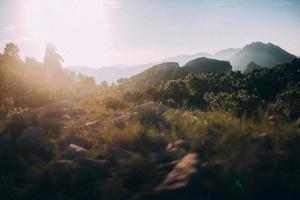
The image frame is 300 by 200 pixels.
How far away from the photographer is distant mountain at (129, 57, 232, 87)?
3836 inches

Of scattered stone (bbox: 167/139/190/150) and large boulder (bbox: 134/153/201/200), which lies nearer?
large boulder (bbox: 134/153/201/200)

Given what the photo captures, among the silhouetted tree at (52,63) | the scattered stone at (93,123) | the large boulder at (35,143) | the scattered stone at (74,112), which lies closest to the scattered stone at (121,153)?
the large boulder at (35,143)

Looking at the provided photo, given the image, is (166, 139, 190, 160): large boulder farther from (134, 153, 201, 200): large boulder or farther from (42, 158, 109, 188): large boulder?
(42, 158, 109, 188): large boulder

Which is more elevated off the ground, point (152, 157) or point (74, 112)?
point (74, 112)

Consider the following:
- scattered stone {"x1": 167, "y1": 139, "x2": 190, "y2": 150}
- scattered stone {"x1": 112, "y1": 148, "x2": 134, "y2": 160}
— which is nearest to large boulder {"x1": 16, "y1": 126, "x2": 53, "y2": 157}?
scattered stone {"x1": 112, "y1": 148, "x2": 134, "y2": 160}

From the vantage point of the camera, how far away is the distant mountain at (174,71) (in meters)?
97.4

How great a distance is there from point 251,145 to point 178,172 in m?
2.43

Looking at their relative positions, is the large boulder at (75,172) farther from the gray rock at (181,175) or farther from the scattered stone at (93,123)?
the scattered stone at (93,123)

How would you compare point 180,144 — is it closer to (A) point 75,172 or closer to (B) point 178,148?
(B) point 178,148

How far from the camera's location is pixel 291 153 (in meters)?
9.90

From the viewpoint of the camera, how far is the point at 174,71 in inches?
3829

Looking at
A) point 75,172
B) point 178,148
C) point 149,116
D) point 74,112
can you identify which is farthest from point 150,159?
point 74,112

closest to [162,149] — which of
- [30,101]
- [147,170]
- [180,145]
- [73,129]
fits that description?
[180,145]

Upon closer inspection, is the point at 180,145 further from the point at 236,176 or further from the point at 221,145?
the point at 236,176
